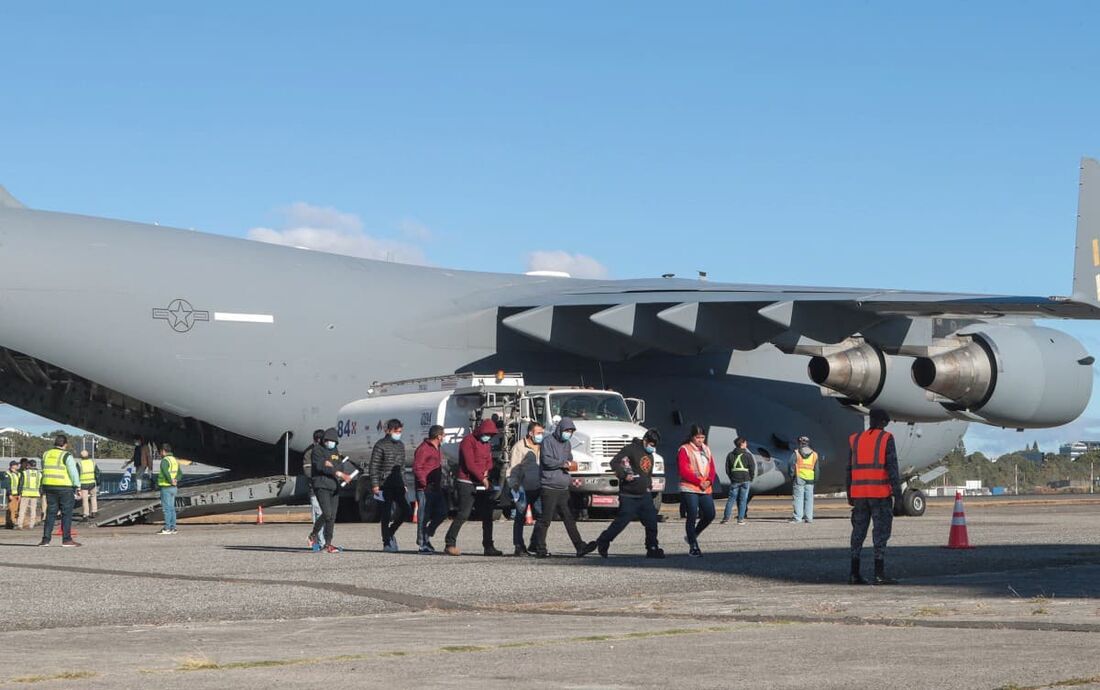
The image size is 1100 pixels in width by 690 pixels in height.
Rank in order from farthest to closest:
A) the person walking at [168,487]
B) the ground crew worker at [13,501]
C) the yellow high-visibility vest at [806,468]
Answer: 1. the ground crew worker at [13,501]
2. the yellow high-visibility vest at [806,468]
3. the person walking at [168,487]

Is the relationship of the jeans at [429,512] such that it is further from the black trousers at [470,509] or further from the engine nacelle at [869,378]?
the engine nacelle at [869,378]

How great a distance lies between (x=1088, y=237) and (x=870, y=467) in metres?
8.19

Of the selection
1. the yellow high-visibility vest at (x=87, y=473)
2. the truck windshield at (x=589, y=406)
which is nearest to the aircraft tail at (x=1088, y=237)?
the truck windshield at (x=589, y=406)

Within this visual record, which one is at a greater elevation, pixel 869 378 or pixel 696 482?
pixel 869 378

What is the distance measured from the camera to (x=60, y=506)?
19.8 metres

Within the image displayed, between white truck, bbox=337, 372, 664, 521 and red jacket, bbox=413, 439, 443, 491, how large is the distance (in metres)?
5.17

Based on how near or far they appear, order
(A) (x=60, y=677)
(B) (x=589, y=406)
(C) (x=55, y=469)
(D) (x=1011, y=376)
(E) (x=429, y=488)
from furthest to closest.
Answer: (D) (x=1011, y=376) → (B) (x=589, y=406) → (C) (x=55, y=469) → (E) (x=429, y=488) → (A) (x=60, y=677)

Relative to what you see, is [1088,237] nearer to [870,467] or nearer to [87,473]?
[870,467]

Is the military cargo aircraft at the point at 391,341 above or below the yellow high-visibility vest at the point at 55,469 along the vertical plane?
above

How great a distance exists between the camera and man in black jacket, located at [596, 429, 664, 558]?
16.3 m

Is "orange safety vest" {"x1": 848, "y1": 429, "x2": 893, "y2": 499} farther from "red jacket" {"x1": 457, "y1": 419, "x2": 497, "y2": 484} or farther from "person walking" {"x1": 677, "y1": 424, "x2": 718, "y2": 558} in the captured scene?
"red jacket" {"x1": 457, "y1": 419, "x2": 497, "y2": 484}

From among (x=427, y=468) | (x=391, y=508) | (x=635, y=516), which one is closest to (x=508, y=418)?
(x=391, y=508)

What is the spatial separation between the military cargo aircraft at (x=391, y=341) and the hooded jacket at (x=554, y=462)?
28.5 feet

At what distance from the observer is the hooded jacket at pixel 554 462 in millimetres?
16859
